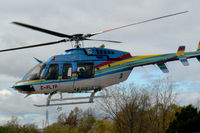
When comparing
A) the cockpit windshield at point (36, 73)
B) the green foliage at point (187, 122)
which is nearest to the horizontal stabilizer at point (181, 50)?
the cockpit windshield at point (36, 73)

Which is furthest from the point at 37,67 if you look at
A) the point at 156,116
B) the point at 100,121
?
the point at 100,121

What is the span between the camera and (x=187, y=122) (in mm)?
35281

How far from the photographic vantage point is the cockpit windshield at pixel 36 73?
16.1 m

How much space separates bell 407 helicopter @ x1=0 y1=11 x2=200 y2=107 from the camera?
637 inches

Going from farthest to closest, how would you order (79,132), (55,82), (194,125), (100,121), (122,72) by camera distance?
(79,132) → (100,121) → (194,125) → (122,72) → (55,82)

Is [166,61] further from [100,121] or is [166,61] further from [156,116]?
[100,121]

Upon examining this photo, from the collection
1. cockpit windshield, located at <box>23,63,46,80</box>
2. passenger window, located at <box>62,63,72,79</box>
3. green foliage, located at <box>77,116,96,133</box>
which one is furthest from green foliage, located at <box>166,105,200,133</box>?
green foliage, located at <box>77,116,96,133</box>

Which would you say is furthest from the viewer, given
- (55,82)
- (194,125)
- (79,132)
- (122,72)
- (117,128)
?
(79,132)

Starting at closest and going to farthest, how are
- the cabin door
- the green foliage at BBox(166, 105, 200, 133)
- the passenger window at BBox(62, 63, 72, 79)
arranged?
the passenger window at BBox(62, 63, 72, 79)
the cabin door
the green foliage at BBox(166, 105, 200, 133)

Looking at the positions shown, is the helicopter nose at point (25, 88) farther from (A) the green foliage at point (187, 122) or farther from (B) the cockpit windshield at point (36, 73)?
(A) the green foliage at point (187, 122)

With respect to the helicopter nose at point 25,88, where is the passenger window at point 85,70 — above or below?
above

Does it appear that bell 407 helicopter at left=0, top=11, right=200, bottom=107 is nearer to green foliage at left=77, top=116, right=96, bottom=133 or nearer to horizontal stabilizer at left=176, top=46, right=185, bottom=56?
horizontal stabilizer at left=176, top=46, right=185, bottom=56

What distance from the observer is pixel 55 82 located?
16.2 metres

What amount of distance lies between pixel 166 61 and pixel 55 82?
721 cm
